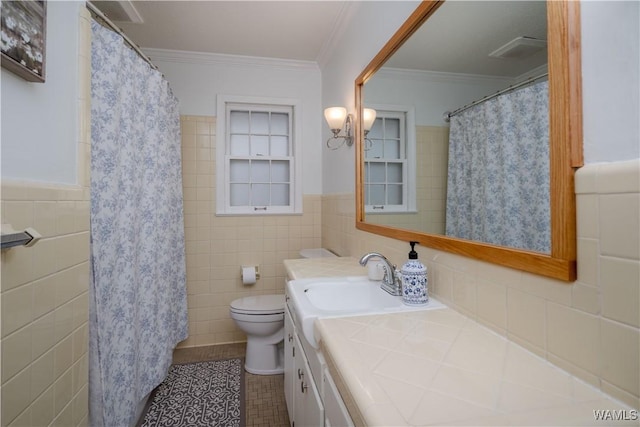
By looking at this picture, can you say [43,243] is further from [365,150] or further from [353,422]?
[365,150]

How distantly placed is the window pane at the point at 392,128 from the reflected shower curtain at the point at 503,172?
407 mm

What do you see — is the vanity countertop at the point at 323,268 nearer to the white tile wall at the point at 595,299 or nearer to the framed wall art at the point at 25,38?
the white tile wall at the point at 595,299

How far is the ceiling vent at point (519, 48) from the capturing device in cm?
76

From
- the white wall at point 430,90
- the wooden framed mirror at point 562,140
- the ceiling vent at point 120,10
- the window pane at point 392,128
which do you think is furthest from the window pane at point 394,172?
the ceiling vent at point 120,10

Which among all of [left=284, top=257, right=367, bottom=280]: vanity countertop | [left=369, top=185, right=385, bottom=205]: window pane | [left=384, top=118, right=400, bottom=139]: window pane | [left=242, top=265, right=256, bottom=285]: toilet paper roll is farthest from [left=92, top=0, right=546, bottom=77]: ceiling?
[left=242, top=265, right=256, bottom=285]: toilet paper roll

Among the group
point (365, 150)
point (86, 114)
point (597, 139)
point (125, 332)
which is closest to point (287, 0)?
point (365, 150)

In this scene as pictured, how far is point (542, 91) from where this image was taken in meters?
0.75

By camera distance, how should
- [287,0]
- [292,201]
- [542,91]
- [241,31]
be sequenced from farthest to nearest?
[292,201] < [241,31] < [287,0] < [542,91]

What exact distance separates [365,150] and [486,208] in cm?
101

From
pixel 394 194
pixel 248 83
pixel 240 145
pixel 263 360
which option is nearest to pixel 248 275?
pixel 263 360

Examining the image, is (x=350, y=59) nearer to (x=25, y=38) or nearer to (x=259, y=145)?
(x=259, y=145)

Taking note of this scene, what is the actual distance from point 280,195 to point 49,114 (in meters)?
2.04

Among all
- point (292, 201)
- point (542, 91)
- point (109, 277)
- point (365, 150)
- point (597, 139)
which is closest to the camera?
point (597, 139)

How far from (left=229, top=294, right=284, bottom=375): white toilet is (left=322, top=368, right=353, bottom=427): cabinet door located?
1.35m
